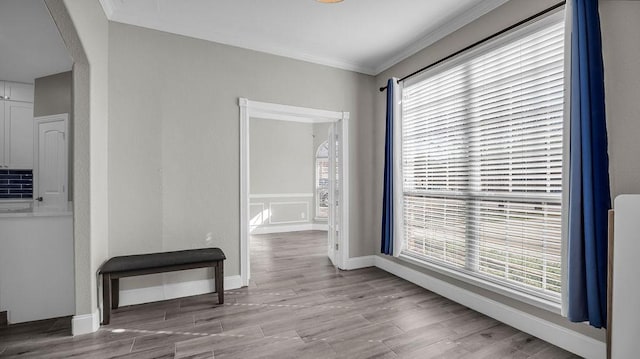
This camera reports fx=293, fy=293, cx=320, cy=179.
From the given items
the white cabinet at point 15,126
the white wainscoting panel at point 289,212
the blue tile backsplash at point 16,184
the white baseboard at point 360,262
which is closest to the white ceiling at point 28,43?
the white cabinet at point 15,126

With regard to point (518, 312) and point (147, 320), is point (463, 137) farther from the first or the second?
point (147, 320)

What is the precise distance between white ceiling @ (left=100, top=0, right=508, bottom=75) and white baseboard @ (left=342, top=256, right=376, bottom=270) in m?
2.76

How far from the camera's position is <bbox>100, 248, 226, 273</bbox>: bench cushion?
2.56 meters

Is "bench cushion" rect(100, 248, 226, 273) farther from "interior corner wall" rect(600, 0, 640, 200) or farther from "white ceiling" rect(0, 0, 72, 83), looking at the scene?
"interior corner wall" rect(600, 0, 640, 200)

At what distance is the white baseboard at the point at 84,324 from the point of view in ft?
7.68

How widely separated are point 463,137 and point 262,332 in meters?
2.58

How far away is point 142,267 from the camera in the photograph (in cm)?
260

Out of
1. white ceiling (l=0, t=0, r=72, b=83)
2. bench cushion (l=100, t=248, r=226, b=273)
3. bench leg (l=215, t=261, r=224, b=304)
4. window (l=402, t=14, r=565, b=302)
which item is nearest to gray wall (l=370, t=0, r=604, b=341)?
window (l=402, t=14, r=565, b=302)

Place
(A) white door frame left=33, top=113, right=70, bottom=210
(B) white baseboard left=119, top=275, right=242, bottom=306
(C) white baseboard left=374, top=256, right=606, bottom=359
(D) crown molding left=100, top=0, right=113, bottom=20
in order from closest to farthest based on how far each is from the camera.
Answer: (C) white baseboard left=374, top=256, right=606, bottom=359, (D) crown molding left=100, top=0, right=113, bottom=20, (B) white baseboard left=119, top=275, right=242, bottom=306, (A) white door frame left=33, top=113, right=70, bottom=210

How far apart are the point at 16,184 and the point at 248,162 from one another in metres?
3.97

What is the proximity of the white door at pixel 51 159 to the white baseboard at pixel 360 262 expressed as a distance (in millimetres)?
4234

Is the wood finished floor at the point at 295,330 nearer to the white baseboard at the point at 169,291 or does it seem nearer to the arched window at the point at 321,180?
the white baseboard at the point at 169,291

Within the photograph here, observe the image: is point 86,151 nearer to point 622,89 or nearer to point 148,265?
point 148,265

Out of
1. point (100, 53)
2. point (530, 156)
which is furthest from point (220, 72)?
point (530, 156)
